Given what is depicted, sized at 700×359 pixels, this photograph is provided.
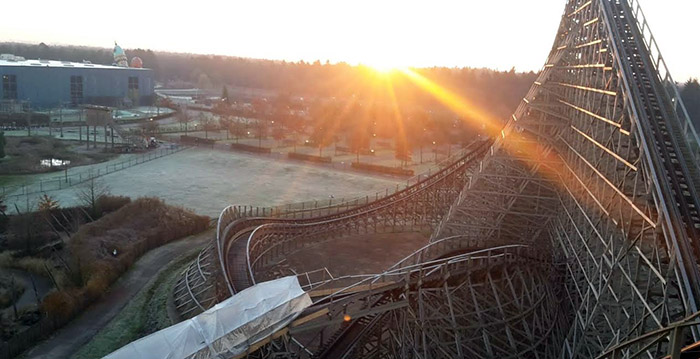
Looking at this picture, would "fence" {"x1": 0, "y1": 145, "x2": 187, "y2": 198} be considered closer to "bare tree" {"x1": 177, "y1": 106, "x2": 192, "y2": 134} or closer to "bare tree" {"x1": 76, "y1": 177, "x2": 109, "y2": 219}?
"bare tree" {"x1": 76, "y1": 177, "x2": 109, "y2": 219}

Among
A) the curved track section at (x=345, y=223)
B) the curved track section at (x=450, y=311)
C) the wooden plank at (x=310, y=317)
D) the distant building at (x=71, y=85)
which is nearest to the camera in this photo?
the wooden plank at (x=310, y=317)

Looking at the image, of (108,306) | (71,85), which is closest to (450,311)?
(108,306)

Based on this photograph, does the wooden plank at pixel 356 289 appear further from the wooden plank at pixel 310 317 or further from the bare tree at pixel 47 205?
the bare tree at pixel 47 205

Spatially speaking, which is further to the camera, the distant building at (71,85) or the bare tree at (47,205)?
the distant building at (71,85)

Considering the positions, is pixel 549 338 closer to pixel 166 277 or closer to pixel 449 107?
pixel 166 277

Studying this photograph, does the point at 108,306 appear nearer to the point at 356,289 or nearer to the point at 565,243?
the point at 356,289

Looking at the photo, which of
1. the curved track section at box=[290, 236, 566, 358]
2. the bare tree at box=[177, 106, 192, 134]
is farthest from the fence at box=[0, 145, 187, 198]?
the curved track section at box=[290, 236, 566, 358]

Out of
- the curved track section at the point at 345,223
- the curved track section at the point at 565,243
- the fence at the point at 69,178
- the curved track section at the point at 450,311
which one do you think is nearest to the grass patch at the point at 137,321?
the curved track section at the point at 565,243
